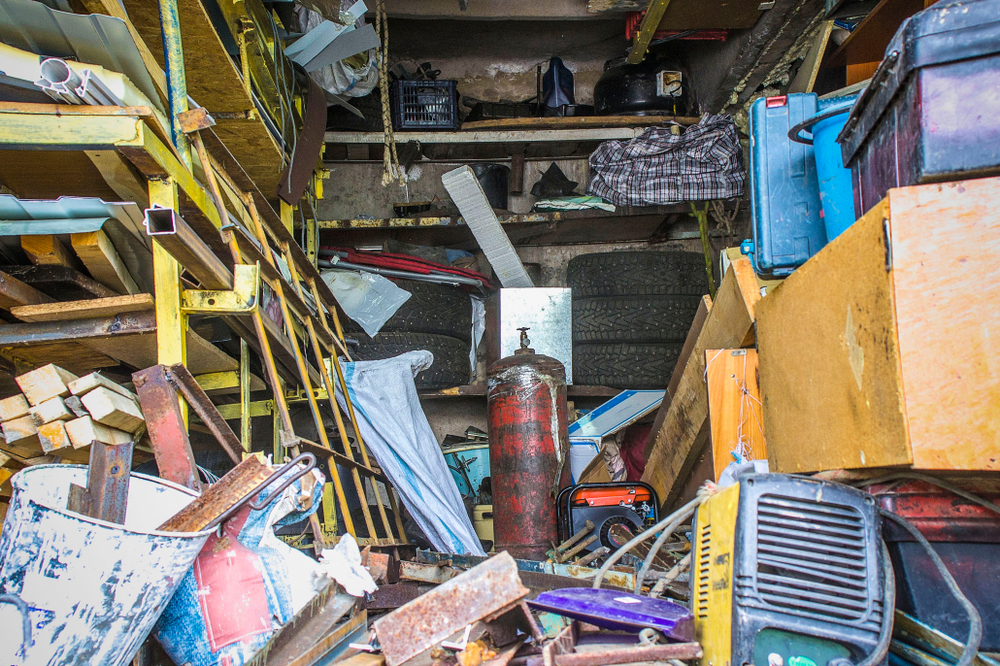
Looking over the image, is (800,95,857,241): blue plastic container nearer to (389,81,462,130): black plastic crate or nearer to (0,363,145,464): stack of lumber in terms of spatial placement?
(0,363,145,464): stack of lumber

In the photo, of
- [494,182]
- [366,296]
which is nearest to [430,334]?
[366,296]

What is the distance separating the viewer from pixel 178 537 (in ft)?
4.11

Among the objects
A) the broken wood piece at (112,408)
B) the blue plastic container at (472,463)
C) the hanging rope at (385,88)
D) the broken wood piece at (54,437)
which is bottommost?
the blue plastic container at (472,463)

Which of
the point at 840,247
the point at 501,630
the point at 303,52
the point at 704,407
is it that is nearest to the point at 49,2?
the point at 303,52

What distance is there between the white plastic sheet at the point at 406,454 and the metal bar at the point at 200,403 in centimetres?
164

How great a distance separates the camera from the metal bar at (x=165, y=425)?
1627mm

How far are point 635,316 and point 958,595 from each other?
3.52m

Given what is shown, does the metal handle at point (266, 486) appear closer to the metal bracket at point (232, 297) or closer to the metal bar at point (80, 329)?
the metal bracket at point (232, 297)

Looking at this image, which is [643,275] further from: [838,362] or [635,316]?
[838,362]

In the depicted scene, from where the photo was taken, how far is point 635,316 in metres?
4.61

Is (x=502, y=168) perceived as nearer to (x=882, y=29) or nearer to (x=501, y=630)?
(x=882, y=29)

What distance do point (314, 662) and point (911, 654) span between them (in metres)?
1.24

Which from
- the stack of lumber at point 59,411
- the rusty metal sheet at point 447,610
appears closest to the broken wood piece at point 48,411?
the stack of lumber at point 59,411

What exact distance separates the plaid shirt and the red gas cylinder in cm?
147
